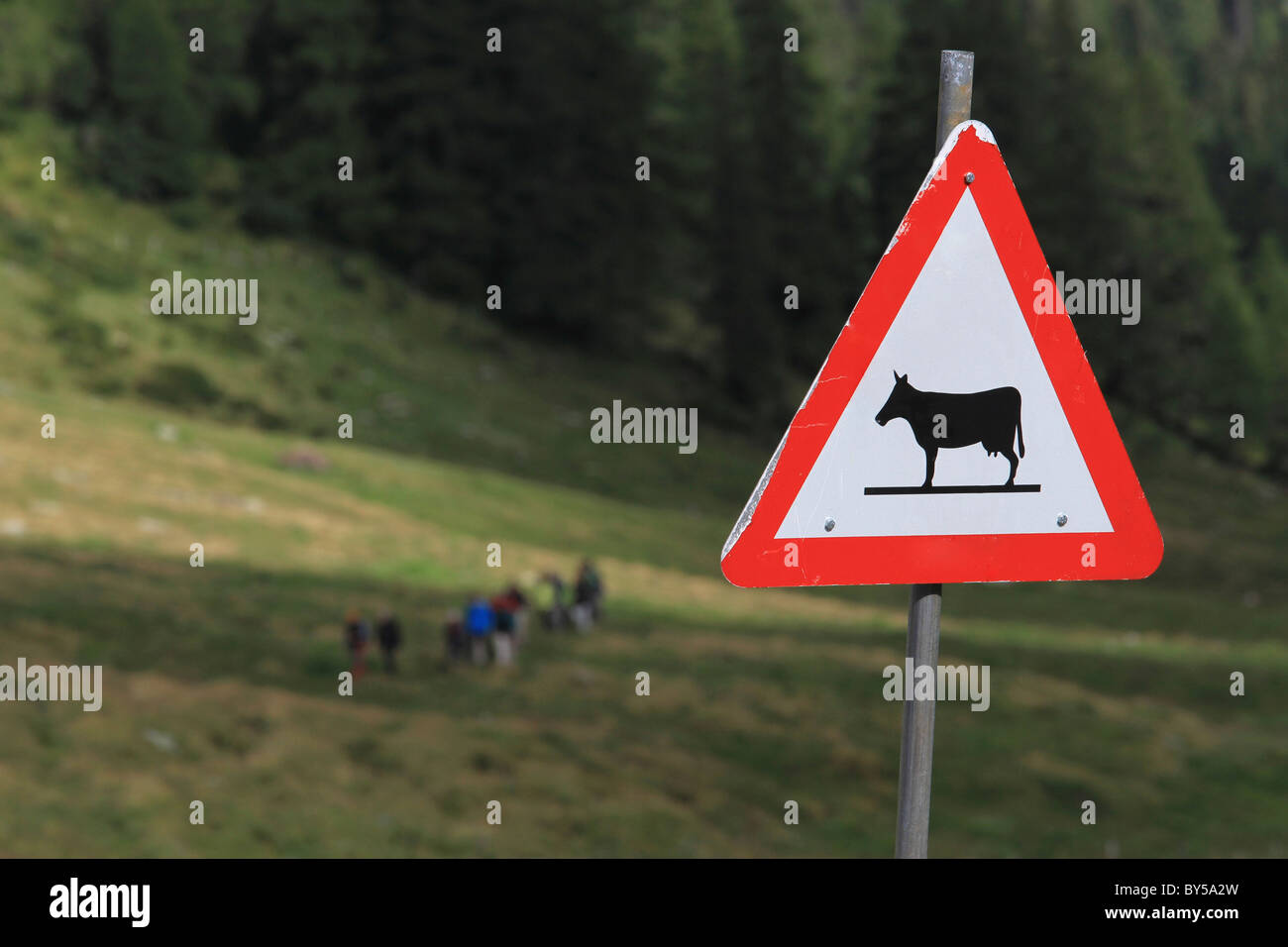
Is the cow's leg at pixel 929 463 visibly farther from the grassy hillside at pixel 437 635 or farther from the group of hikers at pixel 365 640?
the group of hikers at pixel 365 640

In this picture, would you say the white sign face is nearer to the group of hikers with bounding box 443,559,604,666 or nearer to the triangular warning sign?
the triangular warning sign

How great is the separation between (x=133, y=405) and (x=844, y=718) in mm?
32397

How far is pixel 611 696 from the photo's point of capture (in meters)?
26.3

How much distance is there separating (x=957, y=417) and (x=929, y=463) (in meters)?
0.20

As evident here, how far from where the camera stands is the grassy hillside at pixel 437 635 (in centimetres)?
1927

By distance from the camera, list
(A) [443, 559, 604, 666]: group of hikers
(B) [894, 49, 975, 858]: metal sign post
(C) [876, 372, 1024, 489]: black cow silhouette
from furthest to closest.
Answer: (A) [443, 559, 604, 666]: group of hikers < (C) [876, 372, 1024, 489]: black cow silhouette < (B) [894, 49, 975, 858]: metal sign post

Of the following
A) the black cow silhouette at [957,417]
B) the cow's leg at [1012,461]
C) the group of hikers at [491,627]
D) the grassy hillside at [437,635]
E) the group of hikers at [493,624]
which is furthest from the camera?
the group of hikers at [491,627]

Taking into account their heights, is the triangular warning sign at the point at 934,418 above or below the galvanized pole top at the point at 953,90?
below

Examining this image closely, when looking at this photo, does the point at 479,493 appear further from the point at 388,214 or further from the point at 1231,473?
the point at 1231,473

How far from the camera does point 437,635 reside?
29.4 m

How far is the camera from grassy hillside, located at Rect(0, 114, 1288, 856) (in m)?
19.3

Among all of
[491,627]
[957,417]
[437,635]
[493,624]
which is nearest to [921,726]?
[957,417]

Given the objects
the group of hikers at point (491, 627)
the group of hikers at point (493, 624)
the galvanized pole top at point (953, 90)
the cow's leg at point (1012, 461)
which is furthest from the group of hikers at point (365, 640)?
the galvanized pole top at point (953, 90)

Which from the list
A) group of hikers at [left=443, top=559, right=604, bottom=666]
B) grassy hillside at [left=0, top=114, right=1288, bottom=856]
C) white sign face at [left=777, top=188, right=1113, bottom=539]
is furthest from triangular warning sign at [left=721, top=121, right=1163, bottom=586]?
group of hikers at [left=443, top=559, right=604, bottom=666]
